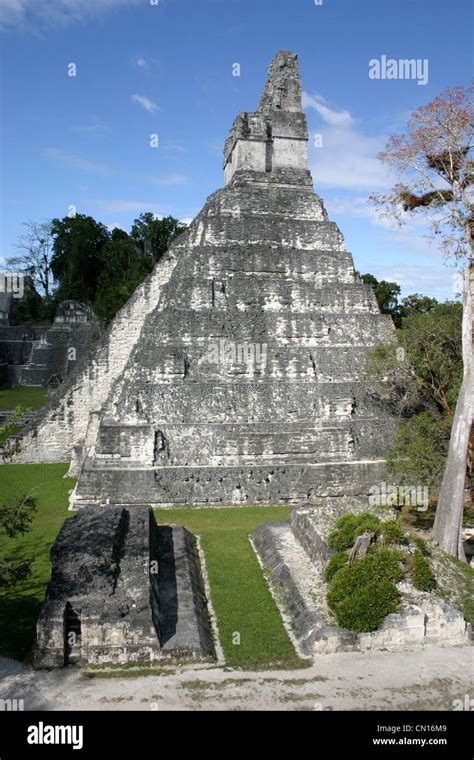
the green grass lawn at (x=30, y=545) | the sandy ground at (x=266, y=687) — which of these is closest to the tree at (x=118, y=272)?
the green grass lawn at (x=30, y=545)

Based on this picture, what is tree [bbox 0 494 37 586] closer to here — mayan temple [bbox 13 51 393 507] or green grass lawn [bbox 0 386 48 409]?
mayan temple [bbox 13 51 393 507]

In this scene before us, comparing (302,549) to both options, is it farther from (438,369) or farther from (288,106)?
(288,106)

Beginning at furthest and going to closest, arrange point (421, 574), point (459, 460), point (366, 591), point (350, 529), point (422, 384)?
point (422, 384)
point (459, 460)
point (350, 529)
point (421, 574)
point (366, 591)

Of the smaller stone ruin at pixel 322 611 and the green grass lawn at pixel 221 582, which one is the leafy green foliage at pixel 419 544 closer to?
the smaller stone ruin at pixel 322 611

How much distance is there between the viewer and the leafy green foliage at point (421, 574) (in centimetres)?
1038

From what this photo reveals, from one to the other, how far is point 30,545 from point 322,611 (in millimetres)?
7199

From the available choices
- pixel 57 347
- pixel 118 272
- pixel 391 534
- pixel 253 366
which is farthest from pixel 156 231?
pixel 391 534

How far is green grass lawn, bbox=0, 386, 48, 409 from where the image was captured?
38053mm

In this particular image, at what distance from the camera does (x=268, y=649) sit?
9.49 metres

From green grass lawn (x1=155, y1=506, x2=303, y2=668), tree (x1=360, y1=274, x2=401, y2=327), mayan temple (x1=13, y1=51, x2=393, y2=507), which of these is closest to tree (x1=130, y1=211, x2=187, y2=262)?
tree (x1=360, y1=274, x2=401, y2=327)

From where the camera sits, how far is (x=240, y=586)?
12.0 m

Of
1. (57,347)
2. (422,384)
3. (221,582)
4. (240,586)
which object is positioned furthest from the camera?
(57,347)

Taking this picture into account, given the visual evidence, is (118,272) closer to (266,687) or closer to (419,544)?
(419,544)

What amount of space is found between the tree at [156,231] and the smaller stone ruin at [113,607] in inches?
1927
